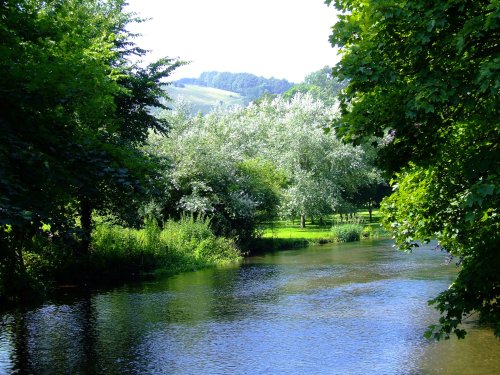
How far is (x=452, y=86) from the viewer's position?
21.9 feet

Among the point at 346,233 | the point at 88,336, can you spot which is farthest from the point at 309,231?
the point at 88,336

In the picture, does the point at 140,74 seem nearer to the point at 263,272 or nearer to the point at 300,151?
the point at 263,272

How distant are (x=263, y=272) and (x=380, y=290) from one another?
7017 millimetres

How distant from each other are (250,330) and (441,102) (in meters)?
10.0

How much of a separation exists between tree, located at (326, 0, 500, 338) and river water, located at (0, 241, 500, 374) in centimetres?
459

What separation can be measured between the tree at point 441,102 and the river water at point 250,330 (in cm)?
459

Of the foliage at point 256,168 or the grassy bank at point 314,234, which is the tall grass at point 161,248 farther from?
the grassy bank at point 314,234

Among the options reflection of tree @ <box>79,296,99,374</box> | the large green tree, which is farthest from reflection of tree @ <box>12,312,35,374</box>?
the large green tree

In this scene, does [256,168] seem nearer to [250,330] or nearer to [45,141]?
[250,330]

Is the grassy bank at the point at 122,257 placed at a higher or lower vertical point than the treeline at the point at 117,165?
lower

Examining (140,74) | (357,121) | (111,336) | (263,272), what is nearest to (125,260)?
(263,272)

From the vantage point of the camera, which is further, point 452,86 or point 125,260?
point 125,260

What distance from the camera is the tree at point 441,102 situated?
658cm

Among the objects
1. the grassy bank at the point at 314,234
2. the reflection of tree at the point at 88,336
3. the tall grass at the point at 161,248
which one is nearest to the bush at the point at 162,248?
the tall grass at the point at 161,248
